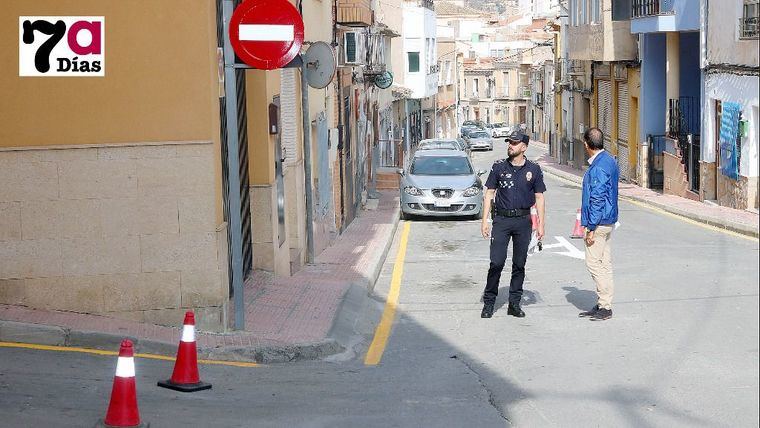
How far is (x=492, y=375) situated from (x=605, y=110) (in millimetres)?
37952

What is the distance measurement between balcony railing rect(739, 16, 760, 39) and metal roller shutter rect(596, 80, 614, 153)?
17044mm

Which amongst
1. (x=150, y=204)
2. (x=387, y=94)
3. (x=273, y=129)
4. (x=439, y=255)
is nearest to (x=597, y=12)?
(x=387, y=94)

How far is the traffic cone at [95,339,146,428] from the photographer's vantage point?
7.20 meters

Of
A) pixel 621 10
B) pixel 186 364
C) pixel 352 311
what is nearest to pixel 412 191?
pixel 352 311

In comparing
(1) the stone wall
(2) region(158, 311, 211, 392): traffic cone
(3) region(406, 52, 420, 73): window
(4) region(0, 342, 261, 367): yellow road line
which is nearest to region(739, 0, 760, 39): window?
(1) the stone wall

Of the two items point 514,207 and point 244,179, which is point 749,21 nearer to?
point 514,207

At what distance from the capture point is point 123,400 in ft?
23.6

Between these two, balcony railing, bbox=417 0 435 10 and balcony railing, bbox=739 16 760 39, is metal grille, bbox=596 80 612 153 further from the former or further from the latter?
balcony railing, bbox=417 0 435 10

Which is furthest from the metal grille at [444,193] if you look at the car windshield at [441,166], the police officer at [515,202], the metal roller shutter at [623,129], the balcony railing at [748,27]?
the metal roller shutter at [623,129]

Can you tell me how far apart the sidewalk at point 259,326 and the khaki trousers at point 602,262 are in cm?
249

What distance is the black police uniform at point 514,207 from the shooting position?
476 inches

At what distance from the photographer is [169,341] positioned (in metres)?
9.96

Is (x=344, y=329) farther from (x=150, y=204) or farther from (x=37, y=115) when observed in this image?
(x=37, y=115)

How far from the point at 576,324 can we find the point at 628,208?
18.2 m
